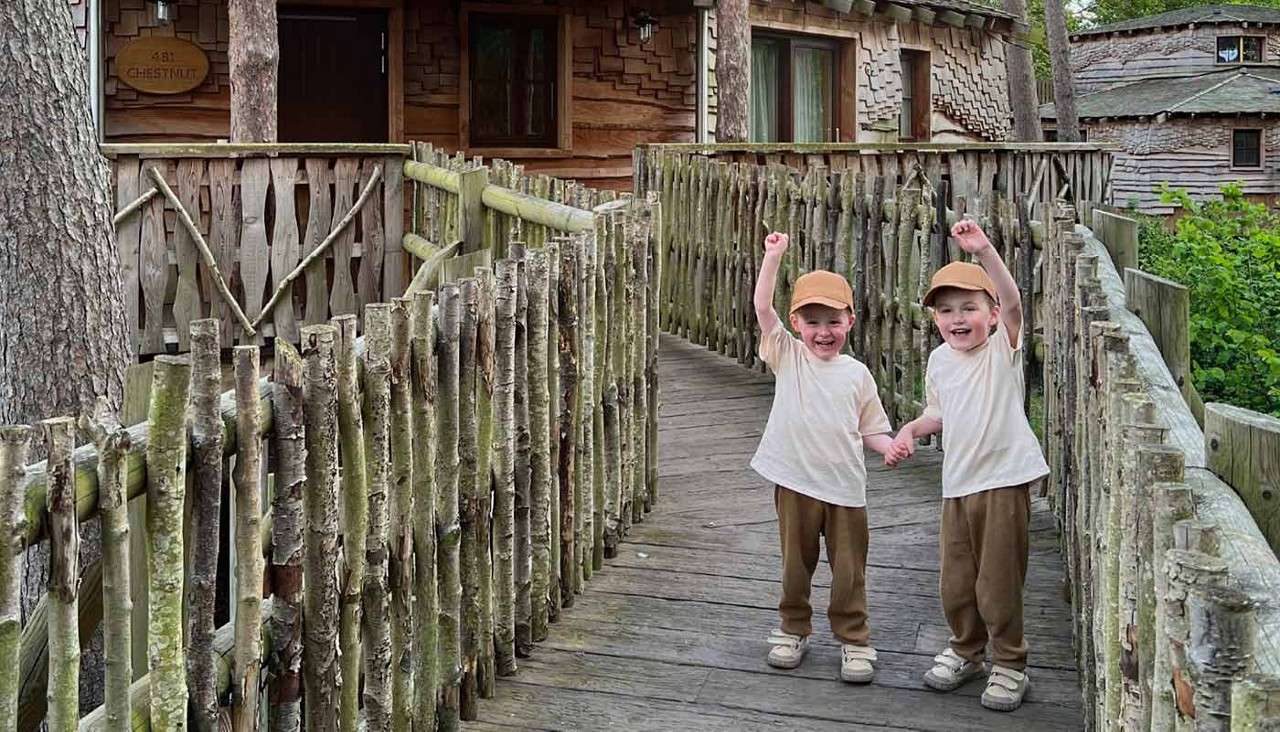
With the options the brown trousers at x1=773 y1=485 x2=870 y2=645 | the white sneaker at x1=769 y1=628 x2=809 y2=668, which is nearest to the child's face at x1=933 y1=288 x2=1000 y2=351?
the brown trousers at x1=773 y1=485 x2=870 y2=645

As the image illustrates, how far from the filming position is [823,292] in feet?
15.5

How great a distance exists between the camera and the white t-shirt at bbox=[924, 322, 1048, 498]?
15.1 ft

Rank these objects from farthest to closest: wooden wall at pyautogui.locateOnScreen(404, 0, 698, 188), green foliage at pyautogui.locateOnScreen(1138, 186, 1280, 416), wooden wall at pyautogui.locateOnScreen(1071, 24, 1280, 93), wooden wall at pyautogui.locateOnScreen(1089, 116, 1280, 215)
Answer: wooden wall at pyautogui.locateOnScreen(1071, 24, 1280, 93) < wooden wall at pyautogui.locateOnScreen(1089, 116, 1280, 215) < wooden wall at pyautogui.locateOnScreen(404, 0, 698, 188) < green foliage at pyautogui.locateOnScreen(1138, 186, 1280, 416)

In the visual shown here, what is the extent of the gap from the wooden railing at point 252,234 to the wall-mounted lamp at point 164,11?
434 cm

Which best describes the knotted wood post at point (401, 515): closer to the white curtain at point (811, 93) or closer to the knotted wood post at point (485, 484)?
the knotted wood post at point (485, 484)

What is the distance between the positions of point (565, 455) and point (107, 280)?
1.85m

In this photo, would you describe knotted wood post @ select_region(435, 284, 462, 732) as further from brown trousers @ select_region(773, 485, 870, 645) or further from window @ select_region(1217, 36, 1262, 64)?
window @ select_region(1217, 36, 1262, 64)

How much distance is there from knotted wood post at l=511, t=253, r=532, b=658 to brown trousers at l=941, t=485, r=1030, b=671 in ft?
4.24

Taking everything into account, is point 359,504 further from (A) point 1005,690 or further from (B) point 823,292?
(A) point 1005,690

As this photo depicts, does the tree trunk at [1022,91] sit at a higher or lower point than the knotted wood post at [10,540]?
higher

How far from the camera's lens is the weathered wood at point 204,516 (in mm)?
2957

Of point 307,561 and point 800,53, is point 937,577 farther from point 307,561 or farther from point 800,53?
point 800,53

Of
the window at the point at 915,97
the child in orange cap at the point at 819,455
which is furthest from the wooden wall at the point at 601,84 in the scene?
the child in orange cap at the point at 819,455

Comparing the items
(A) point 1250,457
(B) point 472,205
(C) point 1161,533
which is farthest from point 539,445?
(B) point 472,205
